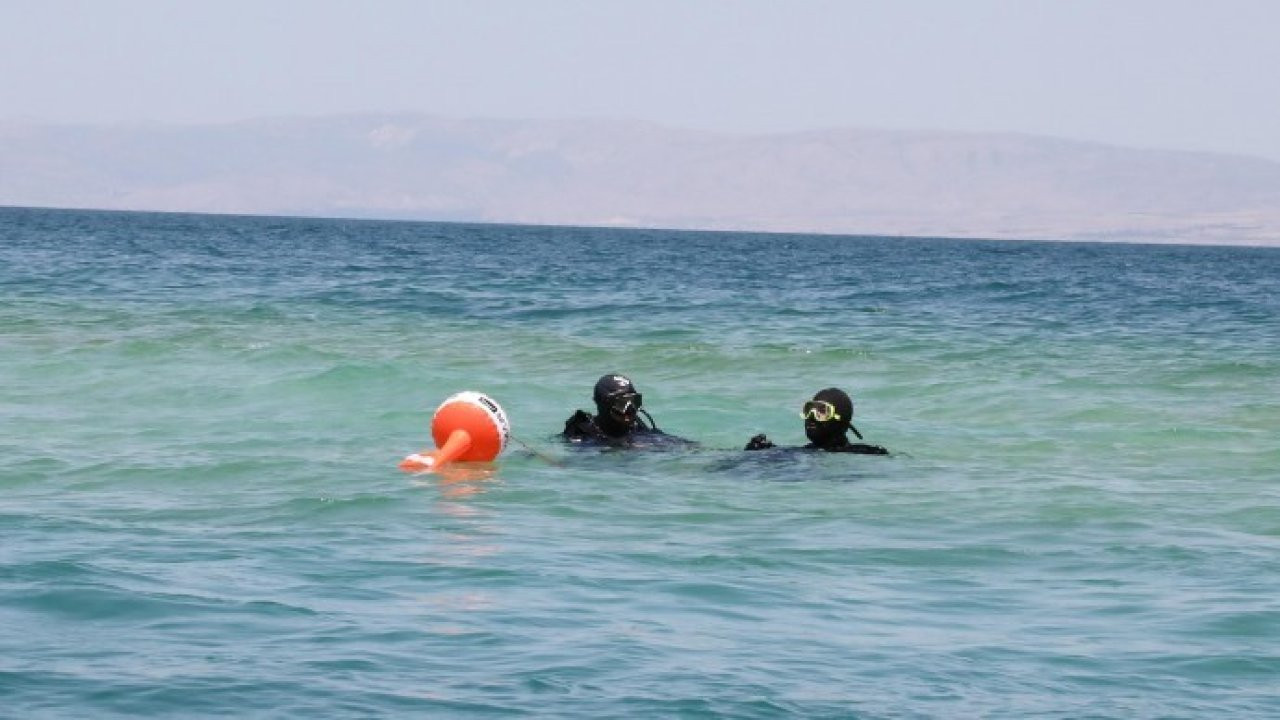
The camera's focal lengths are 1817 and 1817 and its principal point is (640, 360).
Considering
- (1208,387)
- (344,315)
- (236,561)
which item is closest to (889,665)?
(236,561)

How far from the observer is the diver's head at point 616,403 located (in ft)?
52.6

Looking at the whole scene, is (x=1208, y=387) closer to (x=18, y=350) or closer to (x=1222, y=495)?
(x=1222, y=495)

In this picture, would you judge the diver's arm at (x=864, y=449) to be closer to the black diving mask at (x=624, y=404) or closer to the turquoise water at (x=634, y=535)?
the turquoise water at (x=634, y=535)

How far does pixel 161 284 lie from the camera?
4491 centimetres

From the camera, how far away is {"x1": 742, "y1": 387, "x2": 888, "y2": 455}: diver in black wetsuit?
15.6 metres

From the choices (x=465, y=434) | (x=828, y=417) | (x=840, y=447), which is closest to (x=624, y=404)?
(x=465, y=434)

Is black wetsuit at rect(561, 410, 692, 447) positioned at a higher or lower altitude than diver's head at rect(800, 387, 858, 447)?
lower

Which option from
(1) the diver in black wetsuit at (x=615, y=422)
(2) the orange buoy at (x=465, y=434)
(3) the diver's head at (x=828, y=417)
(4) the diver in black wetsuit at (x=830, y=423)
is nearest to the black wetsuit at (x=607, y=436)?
(1) the diver in black wetsuit at (x=615, y=422)

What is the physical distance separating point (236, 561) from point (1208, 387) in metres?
17.5

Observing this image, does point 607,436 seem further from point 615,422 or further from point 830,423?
point 830,423

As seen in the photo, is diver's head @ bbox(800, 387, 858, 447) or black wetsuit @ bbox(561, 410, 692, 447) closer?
diver's head @ bbox(800, 387, 858, 447)

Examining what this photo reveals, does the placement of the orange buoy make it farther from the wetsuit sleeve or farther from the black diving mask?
the wetsuit sleeve

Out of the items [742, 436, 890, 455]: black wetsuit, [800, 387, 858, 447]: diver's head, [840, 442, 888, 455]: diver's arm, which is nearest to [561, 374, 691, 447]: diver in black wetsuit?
[742, 436, 890, 455]: black wetsuit

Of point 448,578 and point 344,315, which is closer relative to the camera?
point 448,578
